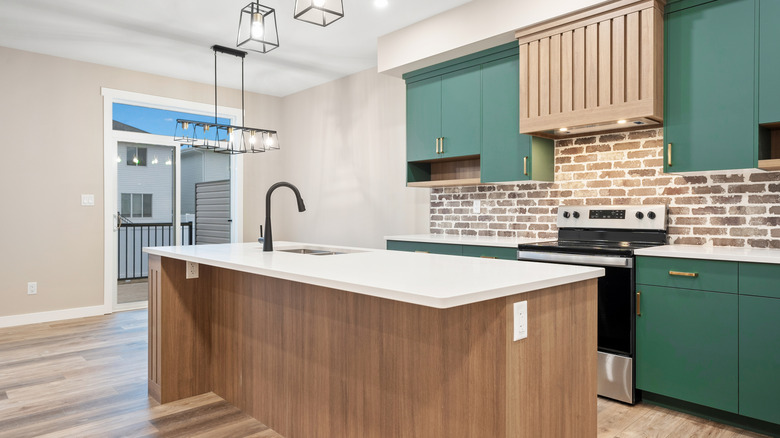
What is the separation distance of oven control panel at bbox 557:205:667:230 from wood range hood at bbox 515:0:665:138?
529 mm

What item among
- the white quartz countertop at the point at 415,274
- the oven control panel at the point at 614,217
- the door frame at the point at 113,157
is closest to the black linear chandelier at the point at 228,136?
the door frame at the point at 113,157

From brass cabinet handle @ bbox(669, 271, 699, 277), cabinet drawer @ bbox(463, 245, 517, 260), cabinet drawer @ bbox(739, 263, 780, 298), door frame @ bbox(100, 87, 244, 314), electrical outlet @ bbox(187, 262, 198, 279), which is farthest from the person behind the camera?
door frame @ bbox(100, 87, 244, 314)

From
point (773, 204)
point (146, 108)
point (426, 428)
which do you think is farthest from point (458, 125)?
point (146, 108)

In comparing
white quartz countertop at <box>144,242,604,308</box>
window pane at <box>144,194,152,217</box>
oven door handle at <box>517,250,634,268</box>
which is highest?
window pane at <box>144,194,152,217</box>

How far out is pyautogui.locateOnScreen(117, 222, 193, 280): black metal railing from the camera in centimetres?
589

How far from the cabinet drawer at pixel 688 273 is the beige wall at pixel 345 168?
7.44ft

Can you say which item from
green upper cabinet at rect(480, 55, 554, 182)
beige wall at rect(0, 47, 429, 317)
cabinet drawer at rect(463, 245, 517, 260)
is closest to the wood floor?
cabinet drawer at rect(463, 245, 517, 260)

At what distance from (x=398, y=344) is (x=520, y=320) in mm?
505

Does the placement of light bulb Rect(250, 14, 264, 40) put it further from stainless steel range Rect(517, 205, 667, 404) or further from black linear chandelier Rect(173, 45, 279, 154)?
stainless steel range Rect(517, 205, 667, 404)

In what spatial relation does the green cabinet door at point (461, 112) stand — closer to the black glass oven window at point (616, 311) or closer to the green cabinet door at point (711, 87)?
the green cabinet door at point (711, 87)

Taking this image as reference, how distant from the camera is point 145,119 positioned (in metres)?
5.61

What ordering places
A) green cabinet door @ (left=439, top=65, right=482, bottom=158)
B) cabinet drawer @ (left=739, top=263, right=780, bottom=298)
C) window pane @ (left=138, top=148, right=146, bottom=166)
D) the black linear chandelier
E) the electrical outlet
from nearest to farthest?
cabinet drawer @ (left=739, top=263, right=780, bottom=298)
the electrical outlet
green cabinet door @ (left=439, top=65, right=482, bottom=158)
the black linear chandelier
window pane @ (left=138, top=148, right=146, bottom=166)

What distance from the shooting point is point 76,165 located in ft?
16.5

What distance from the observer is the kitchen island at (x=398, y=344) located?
1497 millimetres
